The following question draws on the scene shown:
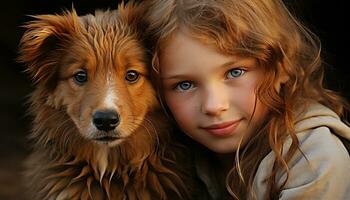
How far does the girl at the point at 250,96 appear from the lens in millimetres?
2787

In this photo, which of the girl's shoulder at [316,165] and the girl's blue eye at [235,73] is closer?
the girl's shoulder at [316,165]

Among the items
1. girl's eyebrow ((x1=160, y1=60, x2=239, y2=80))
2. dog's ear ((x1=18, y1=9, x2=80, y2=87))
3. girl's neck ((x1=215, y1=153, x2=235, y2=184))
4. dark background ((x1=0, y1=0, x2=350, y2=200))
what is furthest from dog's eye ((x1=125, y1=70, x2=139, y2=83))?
dark background ((x1=0, y1=0, x2=350, y2=200))

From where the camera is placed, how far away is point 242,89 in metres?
2.91

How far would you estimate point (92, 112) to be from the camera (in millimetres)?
2863

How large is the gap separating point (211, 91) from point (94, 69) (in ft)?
1.53

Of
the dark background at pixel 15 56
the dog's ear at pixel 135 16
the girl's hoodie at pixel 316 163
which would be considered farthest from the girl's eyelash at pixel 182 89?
the dark background at pixel 15 56

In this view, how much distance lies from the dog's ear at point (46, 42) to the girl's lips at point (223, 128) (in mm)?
661

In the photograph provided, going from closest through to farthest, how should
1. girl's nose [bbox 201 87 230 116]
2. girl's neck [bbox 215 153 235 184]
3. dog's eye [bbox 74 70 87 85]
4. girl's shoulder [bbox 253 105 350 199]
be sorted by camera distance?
1. girl's shoulder [bbox 253 105 350 199]
2. girl's nose [bbox 201 87 230 116]
3. dog's eye [bbox 74 70 87 85]
4. girl's neck [bbox 215 153 235 184]

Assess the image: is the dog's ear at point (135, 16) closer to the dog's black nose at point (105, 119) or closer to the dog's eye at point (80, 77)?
the dog's eye at point (80, 77)

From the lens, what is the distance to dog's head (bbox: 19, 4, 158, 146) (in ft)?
9.48

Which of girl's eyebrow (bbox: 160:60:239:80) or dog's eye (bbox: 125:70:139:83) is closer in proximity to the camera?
A: girl's eyebrow (bbox: 160:60:239:80)

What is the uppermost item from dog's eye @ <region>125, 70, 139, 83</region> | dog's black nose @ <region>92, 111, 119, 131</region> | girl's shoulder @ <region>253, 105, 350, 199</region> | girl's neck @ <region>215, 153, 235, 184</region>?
dog's eye @ <region>125, 70, 139, 83</region>

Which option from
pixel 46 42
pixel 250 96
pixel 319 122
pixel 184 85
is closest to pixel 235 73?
pixel 250 96

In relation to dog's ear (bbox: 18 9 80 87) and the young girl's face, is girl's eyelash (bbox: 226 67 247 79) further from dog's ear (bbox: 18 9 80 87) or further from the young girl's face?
dog's ear (bbox: 18 9 80 87)
